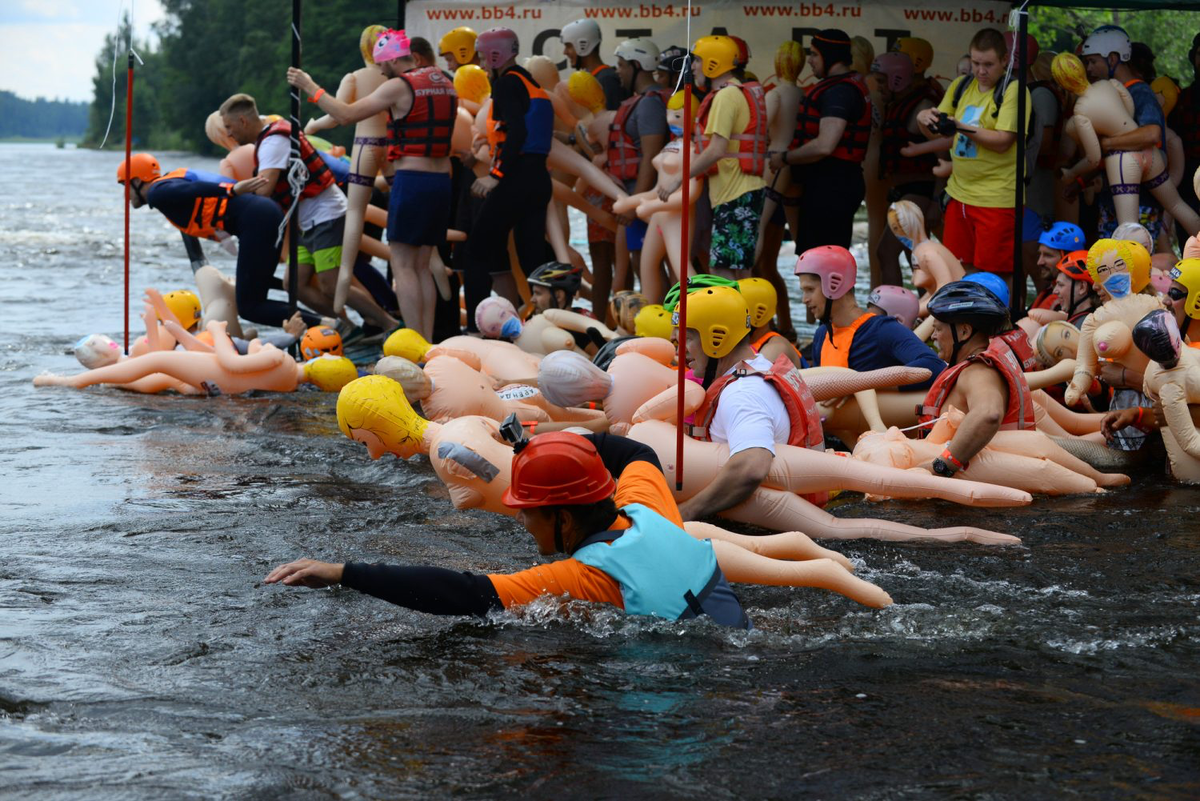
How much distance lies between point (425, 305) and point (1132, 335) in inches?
211

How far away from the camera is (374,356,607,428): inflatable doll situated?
24.4 ft

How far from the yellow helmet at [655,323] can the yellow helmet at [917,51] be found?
16.2ft

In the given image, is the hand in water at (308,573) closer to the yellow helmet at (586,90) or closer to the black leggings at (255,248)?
the black leggings at (255,248)

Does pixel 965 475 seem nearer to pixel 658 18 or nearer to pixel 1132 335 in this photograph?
pixel 1132 335

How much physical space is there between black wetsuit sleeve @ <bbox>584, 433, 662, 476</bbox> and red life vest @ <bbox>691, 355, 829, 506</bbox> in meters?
1.12

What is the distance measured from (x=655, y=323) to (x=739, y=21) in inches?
246

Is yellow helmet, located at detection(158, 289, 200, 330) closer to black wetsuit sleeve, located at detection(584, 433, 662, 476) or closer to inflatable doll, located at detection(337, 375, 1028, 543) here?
inflatable doll, located at detection(337, 375, 1028, 543)

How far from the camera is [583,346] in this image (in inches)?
372

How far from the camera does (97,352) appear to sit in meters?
10.3

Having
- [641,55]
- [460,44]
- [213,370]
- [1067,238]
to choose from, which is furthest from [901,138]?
[213,370]

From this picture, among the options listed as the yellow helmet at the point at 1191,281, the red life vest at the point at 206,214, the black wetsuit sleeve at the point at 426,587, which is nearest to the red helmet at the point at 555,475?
the black wetsuit sleeve at the point at 426,587

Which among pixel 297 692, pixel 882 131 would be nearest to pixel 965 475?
pixel 297 692

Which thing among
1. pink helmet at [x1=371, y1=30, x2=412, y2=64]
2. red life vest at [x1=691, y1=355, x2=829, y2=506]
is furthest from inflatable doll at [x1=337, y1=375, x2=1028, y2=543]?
pink helmet at [x1=371, y1=30, x2=412, y2=64]

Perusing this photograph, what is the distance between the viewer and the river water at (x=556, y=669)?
13.0ft
